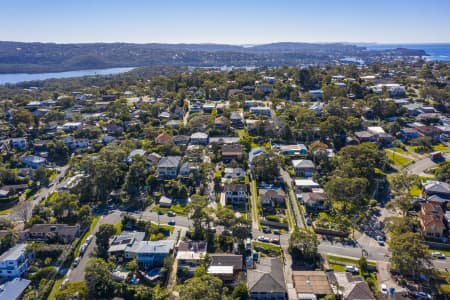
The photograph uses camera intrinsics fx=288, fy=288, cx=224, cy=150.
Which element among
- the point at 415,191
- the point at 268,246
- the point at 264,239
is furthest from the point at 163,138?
the point at 415,191

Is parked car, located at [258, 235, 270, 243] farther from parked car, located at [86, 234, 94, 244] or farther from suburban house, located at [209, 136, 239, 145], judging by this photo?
suburban house, located at [209, 136, 239, 145]

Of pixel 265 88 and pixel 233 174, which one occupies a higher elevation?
pixel 265 88

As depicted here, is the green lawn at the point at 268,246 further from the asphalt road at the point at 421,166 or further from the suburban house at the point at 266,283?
the asphalt road at the point at 421,166

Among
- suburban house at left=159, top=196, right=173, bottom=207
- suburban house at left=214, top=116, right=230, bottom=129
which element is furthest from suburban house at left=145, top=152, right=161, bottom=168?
suburban house at left=214, top=116, right=230, bottom=129

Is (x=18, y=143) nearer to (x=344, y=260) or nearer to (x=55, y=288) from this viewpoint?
(x=55, y=288)

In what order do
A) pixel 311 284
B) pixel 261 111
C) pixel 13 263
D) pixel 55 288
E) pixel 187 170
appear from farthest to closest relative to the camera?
pixel 261 111 → pixel 187 170 → pixel 13 263 → pixel 55 288 → pixel 311 284

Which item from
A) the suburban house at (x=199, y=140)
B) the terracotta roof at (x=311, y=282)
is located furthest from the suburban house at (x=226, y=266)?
the suburban house at (x=199, y=140)
